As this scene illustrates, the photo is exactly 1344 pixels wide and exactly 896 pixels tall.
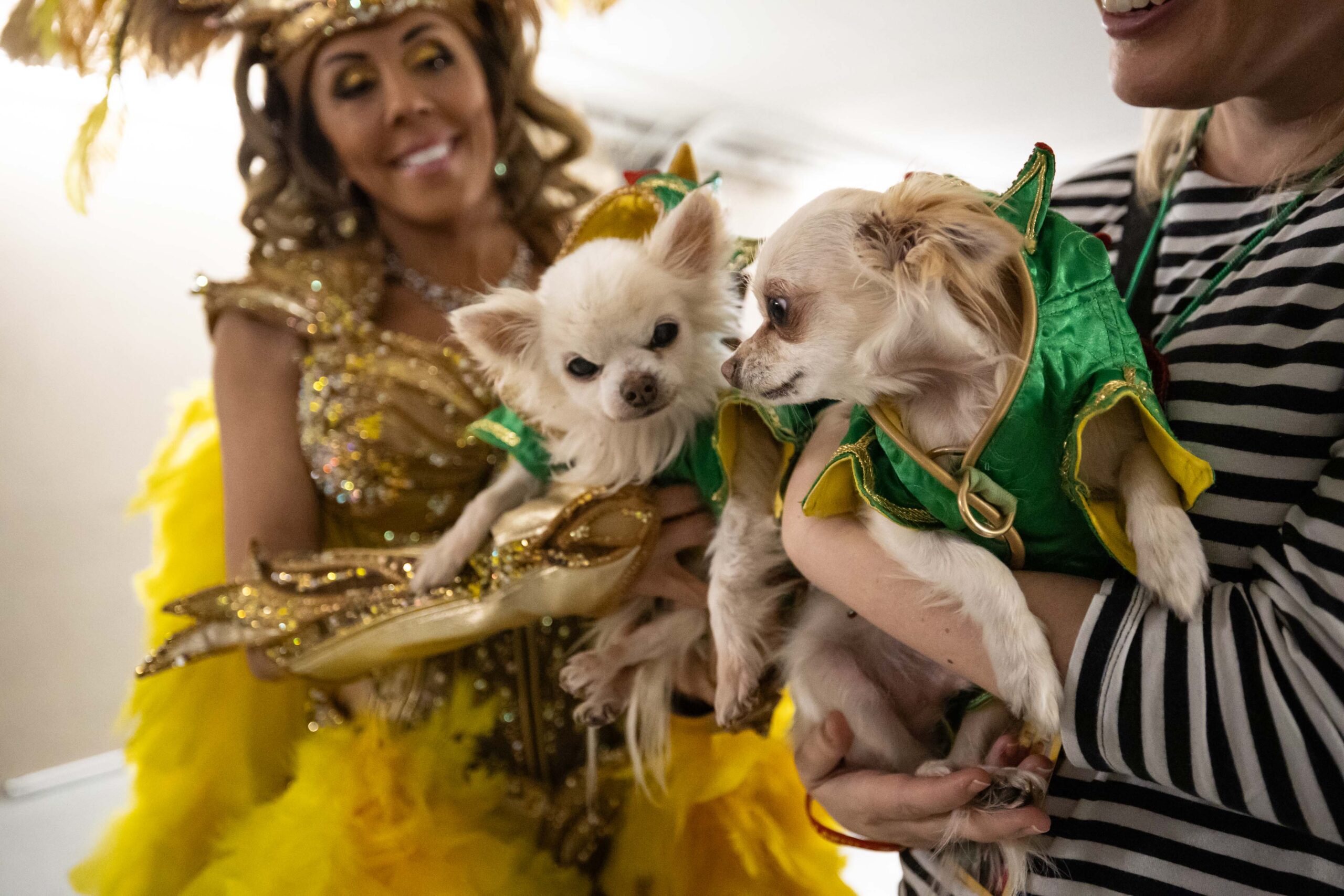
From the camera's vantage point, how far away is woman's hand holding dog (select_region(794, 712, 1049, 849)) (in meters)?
0.67

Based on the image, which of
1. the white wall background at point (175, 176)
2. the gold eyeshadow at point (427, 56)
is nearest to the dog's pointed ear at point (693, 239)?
the gold eyeshadow at point (427, 56)

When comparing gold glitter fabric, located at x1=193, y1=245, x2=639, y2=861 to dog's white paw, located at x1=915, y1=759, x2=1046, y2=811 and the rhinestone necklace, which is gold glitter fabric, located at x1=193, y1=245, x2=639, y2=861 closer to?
the rhinestone necklace

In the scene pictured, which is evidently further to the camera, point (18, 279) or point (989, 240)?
point (18, 279)

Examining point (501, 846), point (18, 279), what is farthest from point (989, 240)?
point (18, 279)

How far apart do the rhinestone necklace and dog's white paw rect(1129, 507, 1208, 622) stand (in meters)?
1.00

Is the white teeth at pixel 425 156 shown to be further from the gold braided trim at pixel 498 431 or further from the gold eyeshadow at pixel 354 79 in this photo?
the gold braided trim at pixel 498 431

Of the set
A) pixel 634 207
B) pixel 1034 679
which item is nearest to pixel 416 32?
pixel 634 207

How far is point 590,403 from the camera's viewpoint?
1.01 metres

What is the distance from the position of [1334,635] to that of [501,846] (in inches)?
38.9

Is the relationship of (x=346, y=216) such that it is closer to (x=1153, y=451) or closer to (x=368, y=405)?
(x=368, y=405)

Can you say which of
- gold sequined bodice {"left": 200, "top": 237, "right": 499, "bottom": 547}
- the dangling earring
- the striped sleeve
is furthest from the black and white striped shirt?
the dangling earring

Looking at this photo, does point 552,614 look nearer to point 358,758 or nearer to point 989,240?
point 358,758

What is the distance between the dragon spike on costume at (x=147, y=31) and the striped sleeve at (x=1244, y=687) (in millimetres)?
1237

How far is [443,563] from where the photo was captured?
1.03 metres
